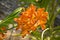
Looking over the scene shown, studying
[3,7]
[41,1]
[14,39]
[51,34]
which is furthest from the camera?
[3,7]

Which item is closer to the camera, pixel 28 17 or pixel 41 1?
pixel 28 17

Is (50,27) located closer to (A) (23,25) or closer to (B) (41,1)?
(B) (41,1)

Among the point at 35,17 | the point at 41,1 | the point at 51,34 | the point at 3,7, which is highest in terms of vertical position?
the point at 3,7

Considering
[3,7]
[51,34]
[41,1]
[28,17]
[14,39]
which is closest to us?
[28,17]

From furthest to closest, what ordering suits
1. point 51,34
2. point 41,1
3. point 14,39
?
point 14,39 < point 51,34 < point 41,1

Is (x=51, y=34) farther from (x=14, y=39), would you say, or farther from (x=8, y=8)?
(x=8, y=8)

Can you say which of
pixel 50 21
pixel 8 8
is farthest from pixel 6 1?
pixel 50 21

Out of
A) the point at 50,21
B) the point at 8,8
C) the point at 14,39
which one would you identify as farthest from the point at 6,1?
the point at 50,21

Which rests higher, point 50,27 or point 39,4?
point 39,4

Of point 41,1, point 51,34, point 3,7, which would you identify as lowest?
point 51,34
